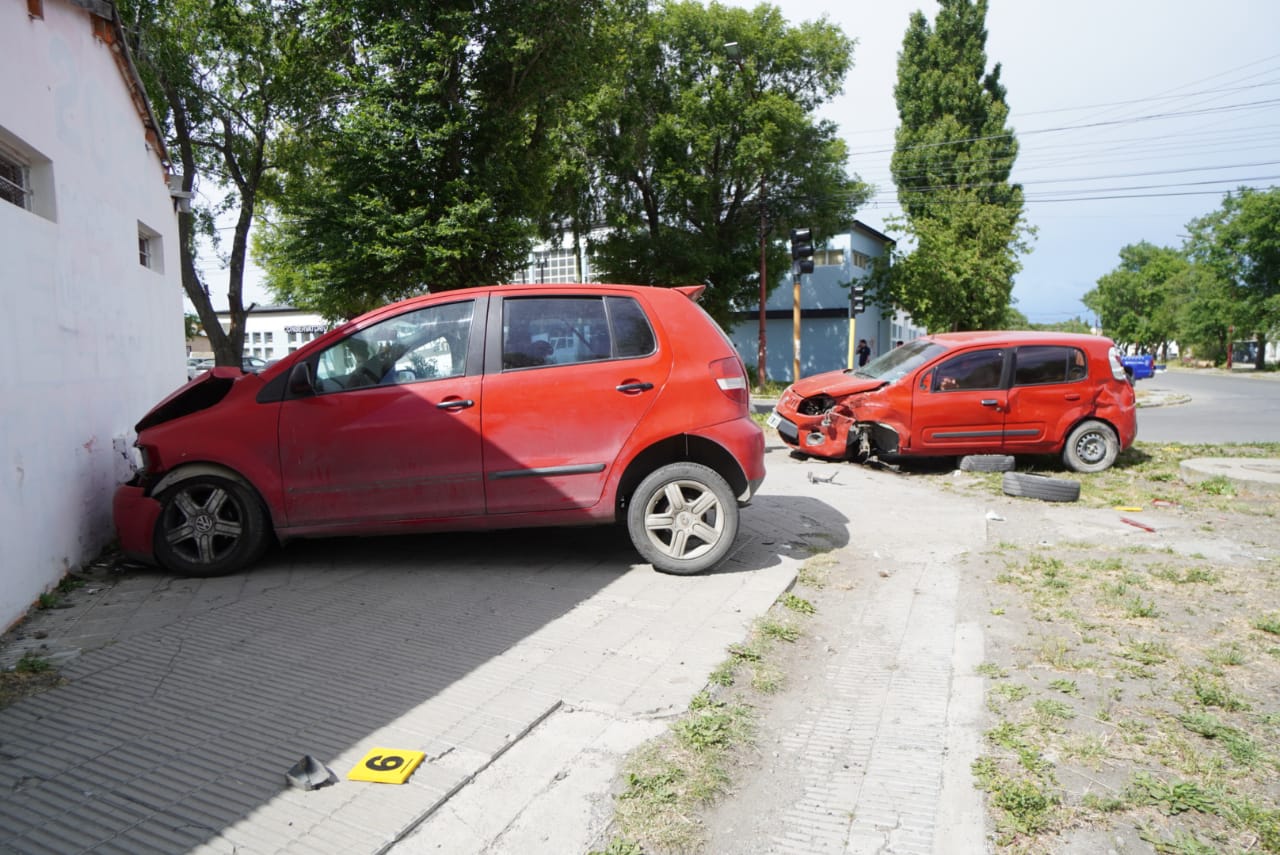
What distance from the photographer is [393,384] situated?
5.04m

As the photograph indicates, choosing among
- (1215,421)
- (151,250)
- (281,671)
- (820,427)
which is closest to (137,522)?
(281,671)

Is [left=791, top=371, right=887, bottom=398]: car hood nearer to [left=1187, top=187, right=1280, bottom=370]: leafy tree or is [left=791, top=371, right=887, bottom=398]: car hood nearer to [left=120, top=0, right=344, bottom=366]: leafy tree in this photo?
[left=120, top=0, right=344, bottom=366]: leafy tree

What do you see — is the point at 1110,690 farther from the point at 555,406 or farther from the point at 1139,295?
the point at 1139,295

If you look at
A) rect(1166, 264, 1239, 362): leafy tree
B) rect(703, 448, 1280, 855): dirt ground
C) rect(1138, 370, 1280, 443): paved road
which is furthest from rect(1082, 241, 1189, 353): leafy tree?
rect(703, 448, 1280, 855): dirt ground

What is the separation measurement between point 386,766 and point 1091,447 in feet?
29.7

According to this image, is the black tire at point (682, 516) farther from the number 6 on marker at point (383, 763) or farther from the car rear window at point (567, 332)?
the number 6 on marker at point (383, 763)

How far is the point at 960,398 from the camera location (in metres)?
9.20

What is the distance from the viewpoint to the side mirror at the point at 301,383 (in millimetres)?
4992

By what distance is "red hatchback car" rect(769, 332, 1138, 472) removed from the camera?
30.2 ft

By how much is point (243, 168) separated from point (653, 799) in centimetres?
2379

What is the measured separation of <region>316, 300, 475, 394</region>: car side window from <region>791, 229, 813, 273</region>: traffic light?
41.2 feet

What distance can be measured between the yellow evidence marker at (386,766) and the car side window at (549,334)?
2651 millimetres

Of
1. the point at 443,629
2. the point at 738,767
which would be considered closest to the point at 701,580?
the point at 443,629

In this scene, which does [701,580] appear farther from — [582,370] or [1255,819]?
[1255,819]
